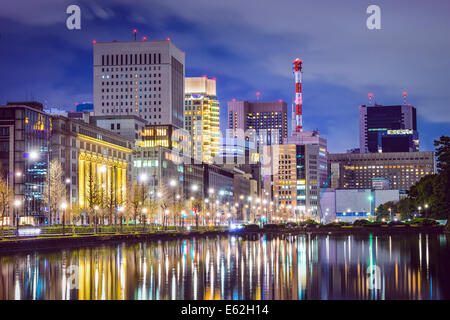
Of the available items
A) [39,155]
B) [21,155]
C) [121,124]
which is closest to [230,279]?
[21,155]

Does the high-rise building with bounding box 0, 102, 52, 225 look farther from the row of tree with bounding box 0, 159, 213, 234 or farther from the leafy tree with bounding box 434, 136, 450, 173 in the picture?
the leafy tree with bounding box 434, 136, 450, 173

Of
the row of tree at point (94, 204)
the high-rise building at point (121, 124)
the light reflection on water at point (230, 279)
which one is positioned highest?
the high-rise building at point (121, 124)

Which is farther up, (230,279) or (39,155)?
(39,155)

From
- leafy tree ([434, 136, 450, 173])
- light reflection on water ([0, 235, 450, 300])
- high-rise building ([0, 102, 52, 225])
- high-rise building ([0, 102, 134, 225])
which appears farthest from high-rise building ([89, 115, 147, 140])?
light reflection on water ([0, 235, 450, 300])

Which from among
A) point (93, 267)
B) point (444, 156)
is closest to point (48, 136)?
point (444, 156)

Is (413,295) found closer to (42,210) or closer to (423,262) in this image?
(423,262)

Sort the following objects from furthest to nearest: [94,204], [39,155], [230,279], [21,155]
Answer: [39,155] → [21,155] → [94,204] → [230,279]

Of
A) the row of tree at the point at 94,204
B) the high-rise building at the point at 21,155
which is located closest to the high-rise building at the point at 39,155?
the high-rise building at the point at 21,155

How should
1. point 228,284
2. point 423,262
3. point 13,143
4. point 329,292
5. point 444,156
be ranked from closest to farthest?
point 329,292 < point 228,284 < point 423,262 < point 444,156 < point 13,143

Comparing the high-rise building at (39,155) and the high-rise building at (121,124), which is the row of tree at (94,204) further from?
the high-rise building at (121,124)

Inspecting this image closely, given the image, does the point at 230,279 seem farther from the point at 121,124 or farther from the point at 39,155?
the point at 121,124

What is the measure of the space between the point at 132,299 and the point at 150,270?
11124 mm

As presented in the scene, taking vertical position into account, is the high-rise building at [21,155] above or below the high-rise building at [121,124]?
below
